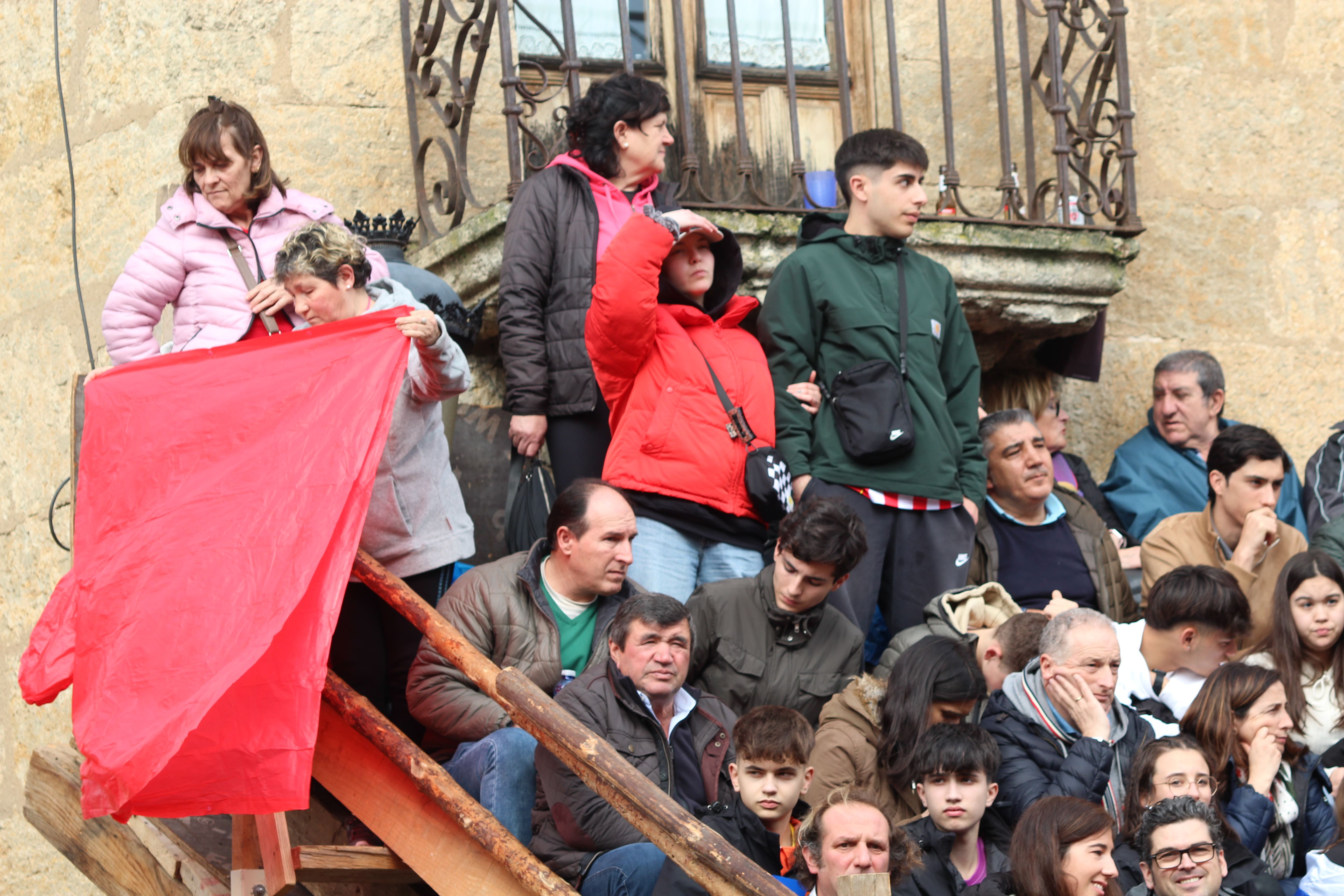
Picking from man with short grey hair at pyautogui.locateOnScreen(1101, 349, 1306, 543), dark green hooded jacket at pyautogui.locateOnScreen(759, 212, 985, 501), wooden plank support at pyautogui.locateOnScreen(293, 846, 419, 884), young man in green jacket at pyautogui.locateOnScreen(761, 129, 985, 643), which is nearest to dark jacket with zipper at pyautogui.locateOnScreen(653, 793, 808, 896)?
wooden plank support at pyautogui.locateOnScreen(293, 846, 419, 884)

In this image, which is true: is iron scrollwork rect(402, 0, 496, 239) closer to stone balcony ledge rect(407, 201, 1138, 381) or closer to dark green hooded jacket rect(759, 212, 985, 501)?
stone balcony ledge rect(407, 201, 1138, 381)

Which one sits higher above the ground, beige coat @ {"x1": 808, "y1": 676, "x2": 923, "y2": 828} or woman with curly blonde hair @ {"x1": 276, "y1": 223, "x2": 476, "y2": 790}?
woman with curly blonde hair @ {"x1": 276, "y1": 223, "x2": 476, "y2": 790}

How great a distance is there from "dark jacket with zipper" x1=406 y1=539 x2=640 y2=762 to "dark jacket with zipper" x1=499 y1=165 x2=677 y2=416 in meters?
0.78

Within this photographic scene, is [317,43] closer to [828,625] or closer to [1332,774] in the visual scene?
[828,625]

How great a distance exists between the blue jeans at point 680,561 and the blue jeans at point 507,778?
0.73 metres

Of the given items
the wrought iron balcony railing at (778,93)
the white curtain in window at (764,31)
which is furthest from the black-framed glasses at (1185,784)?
the white curtain in window at (764,31)

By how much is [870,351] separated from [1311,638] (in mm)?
1539

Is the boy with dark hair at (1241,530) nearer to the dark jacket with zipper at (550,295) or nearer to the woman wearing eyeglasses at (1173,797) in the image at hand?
the woman wearing eyeglasses at (1173,797)

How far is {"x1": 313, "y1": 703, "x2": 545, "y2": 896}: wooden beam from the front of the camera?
4340 mm

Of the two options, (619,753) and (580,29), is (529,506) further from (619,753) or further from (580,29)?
(580,29)

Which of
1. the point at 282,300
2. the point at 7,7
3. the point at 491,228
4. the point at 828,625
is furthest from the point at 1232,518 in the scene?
the point at 7,7

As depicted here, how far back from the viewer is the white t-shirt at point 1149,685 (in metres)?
5.14

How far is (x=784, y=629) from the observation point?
4938mm

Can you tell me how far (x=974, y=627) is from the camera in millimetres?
5352
